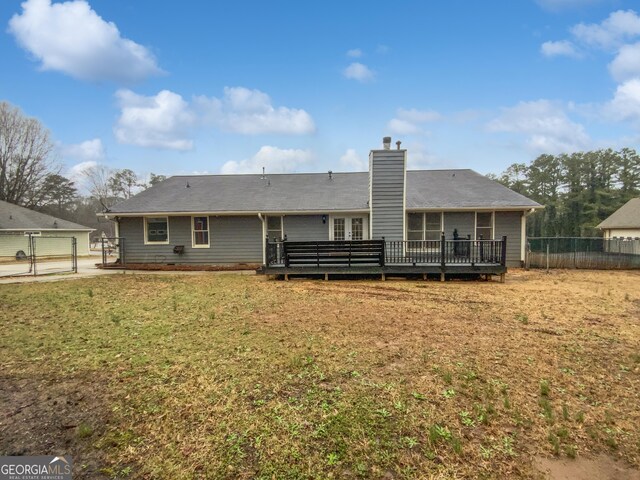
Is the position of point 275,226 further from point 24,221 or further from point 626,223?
point 626,223

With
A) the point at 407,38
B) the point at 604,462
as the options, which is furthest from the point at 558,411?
the point at 407,38

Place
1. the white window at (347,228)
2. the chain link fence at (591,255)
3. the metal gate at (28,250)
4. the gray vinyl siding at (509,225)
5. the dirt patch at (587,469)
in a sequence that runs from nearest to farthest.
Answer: the dirt patch at (587,469) < the gray vinyl siding at (509,225) < the white window at (347,228) < the chain link fence at (591,255) < the metal gate at (28,250)

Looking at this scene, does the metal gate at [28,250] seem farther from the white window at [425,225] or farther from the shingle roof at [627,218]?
the shingle roof at [627,218]

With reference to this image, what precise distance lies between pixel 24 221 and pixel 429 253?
91.0 feet

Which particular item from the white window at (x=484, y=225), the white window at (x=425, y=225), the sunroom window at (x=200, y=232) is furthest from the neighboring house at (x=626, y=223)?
the sunroom window at (x=200, y=232)

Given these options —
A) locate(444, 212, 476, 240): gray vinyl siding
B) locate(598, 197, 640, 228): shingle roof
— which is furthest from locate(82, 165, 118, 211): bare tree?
locate(598, 197, 640, 228): shingle roof

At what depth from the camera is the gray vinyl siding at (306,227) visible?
13906 millimetres

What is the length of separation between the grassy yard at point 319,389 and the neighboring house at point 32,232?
820 inches

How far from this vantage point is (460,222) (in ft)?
44.5

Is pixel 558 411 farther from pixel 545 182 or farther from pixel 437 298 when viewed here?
pixel 545 182

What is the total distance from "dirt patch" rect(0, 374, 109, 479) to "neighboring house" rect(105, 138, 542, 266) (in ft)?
33.4

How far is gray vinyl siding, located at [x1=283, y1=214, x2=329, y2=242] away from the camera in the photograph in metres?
13.9

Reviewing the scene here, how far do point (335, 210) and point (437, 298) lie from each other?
21.8 ft

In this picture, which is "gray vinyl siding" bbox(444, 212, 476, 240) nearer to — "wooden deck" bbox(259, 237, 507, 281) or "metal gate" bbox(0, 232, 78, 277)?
"wooden deck" bbox(259, 237, 507, 281)
